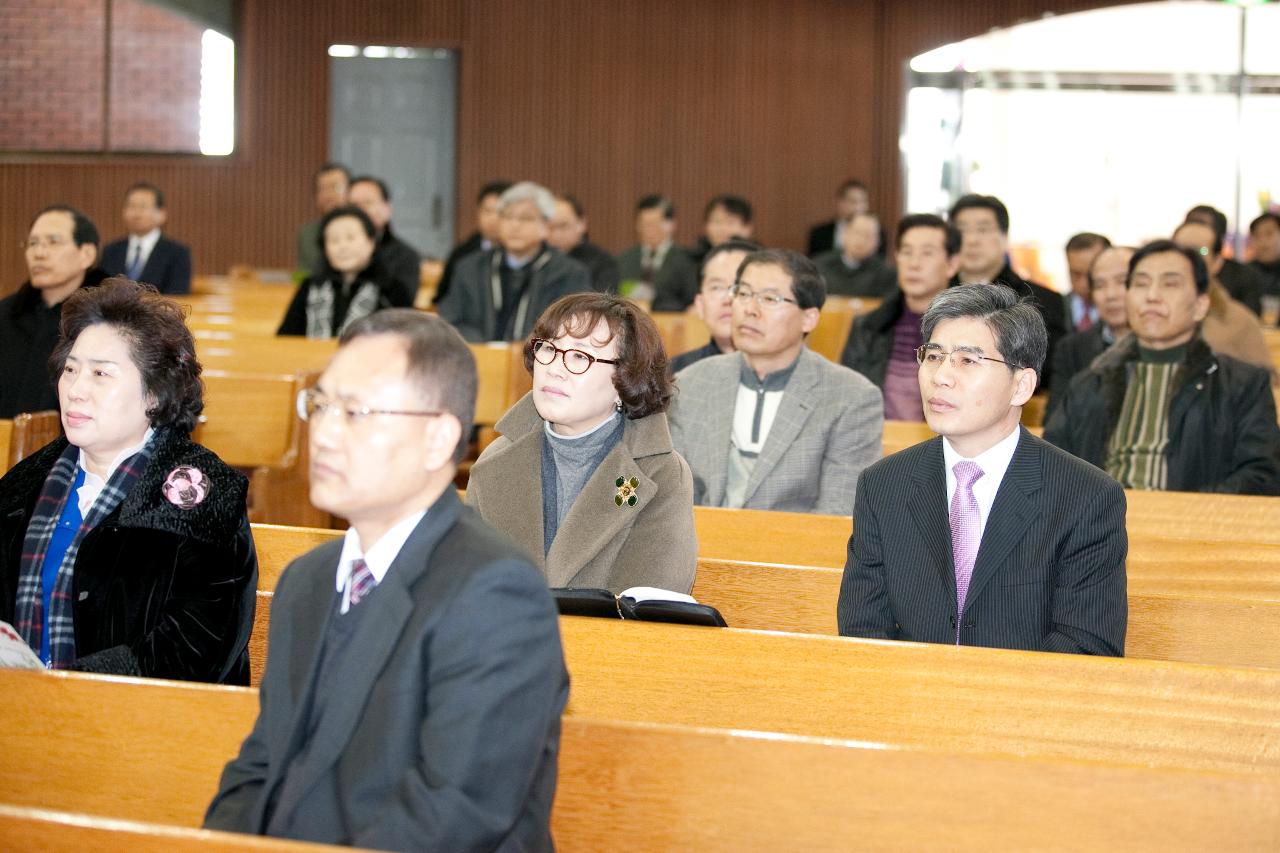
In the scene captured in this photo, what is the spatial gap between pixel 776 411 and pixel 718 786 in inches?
80.1

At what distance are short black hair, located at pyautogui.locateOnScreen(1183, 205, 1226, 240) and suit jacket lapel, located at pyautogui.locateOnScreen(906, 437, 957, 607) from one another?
517cm

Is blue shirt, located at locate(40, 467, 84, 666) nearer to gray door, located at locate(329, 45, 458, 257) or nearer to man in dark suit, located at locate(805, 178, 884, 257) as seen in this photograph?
man in dark suit, located at locate(805, 178, 884, 257)

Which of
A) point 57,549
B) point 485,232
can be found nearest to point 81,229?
point 57,549

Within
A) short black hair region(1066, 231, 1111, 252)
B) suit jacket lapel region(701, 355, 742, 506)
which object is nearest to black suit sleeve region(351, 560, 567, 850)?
suit jacket lapel region(701, 355, 742, 506)

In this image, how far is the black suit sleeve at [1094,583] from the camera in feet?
8.34

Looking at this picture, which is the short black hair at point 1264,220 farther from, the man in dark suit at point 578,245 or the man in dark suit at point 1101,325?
the man in dark suit at point 1101,325

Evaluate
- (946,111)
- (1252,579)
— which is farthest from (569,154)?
(1252,579)

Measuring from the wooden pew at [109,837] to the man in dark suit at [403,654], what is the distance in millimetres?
122

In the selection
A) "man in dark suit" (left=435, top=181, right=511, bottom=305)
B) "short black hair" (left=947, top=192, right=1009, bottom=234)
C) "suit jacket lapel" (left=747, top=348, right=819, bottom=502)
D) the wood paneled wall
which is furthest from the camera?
the wood paneled wall

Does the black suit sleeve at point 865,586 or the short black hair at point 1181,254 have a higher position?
the short black hair at point 1181,254

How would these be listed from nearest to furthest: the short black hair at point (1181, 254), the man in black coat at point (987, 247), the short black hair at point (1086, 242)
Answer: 1. the short black hair at point (1181, 254)
2. the man in black coat at point (987, 247)
3. the short black hair at point (1086, 242)

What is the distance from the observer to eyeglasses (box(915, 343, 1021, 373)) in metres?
2.69

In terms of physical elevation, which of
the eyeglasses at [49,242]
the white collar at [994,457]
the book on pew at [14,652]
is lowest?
the book on pew at [14,652]

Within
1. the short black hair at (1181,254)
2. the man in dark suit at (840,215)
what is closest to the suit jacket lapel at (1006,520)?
the short black hair at (1181,254)
